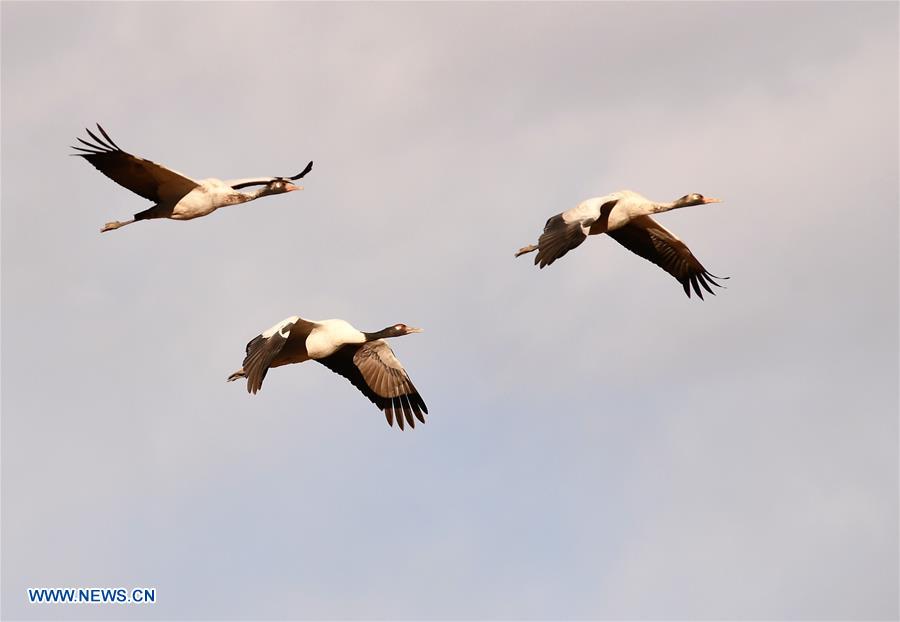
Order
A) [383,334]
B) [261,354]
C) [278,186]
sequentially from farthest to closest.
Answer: [278,186] → [383,334] → [261,354]

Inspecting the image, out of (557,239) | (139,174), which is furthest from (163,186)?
(557,239)

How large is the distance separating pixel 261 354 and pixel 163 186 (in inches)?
142

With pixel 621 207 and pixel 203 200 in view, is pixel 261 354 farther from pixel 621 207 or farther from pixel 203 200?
pixel 621 207

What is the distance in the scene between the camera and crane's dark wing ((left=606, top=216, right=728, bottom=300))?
1030 inches

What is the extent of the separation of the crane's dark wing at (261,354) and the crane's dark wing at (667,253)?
6.28m

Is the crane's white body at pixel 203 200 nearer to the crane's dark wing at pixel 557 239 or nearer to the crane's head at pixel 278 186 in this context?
the crane's head at pixel 278 186

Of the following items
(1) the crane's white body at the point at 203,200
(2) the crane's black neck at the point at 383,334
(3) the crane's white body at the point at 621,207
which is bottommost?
(2) the crane's black neck at the point at 383,334

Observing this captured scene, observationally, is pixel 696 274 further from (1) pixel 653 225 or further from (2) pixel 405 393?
(2) pixel 405 393

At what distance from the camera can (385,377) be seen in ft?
77.9

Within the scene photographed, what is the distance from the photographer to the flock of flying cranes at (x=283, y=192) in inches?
882

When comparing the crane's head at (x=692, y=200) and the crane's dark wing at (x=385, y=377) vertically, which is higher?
the crane's head at (x=692, y=200)

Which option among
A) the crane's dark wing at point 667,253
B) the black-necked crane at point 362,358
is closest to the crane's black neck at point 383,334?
the black-necked crane at point 362,358

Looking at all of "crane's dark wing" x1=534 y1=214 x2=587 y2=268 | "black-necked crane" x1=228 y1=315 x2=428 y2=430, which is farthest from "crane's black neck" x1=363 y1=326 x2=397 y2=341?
"crane's dark wing" x1=534 y1=214 x2=587 y2=268

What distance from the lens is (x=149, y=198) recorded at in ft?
79.6
